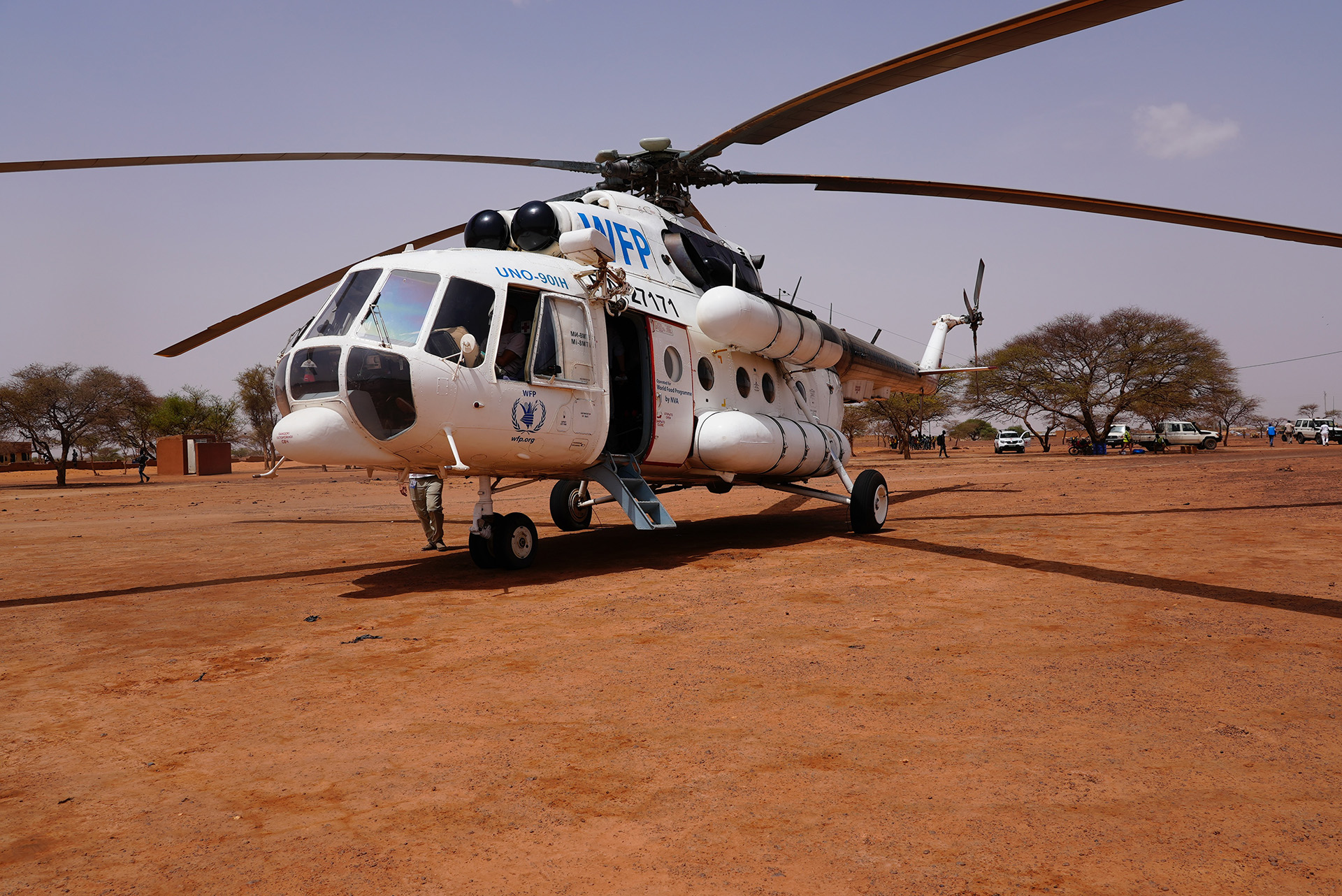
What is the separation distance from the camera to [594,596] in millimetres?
6598

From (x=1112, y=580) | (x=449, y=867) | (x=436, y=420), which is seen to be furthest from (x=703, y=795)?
(x=1112, y=580)

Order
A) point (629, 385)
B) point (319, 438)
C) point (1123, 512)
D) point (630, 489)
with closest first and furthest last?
point (319, 438) < point (630, 489) < point (629, 385) < point (1123, 512)

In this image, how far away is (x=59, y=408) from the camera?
124ft

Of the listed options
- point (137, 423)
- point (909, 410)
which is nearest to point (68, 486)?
point (137, 423)

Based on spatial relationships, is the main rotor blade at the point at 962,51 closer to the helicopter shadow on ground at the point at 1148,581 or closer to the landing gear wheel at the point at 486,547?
the helicopter shadow on ground at the point at 1148,581

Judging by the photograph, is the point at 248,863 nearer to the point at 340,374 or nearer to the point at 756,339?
the point at 340,374

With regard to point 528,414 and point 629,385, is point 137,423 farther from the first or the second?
point 528,414

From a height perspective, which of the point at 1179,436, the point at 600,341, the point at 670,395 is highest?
the point at 600,341

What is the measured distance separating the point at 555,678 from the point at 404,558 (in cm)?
573

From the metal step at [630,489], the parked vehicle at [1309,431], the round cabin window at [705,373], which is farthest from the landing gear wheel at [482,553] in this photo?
the parked vehicle at [1309,431]

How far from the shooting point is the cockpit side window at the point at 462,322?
684 centimetres

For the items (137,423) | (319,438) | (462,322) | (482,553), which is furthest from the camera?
(137,423)

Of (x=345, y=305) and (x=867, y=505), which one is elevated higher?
(x=345, y=305)

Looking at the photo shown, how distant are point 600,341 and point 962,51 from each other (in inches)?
170
